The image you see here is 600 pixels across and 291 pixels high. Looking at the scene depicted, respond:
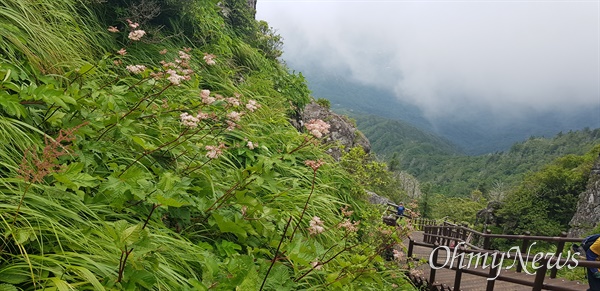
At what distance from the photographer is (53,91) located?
202 cm

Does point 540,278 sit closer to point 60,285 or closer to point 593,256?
point 593,256

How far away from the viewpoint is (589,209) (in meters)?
24.5

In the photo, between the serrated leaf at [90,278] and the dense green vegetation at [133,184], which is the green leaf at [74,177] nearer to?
the dense green vegetation at [133,184]

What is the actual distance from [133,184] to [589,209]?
31.5 metres

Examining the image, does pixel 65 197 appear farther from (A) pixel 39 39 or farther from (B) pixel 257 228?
(A) pixel 39 39

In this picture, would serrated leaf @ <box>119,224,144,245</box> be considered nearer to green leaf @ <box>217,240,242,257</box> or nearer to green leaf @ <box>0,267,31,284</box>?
green leaf @ <box>0,267,31,284</box>

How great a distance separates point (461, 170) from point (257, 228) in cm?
13162

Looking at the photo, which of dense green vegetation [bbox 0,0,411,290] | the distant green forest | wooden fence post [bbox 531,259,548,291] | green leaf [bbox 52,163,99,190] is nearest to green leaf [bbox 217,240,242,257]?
dense green vegetation [bbox 0,0,411,290]

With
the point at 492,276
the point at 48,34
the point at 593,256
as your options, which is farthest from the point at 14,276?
the point at 593,256

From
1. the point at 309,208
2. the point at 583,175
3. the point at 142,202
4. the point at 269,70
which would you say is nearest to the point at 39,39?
the point at 142,202

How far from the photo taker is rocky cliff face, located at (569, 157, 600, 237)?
2319 cm

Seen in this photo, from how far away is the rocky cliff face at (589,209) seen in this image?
23188 millimetres

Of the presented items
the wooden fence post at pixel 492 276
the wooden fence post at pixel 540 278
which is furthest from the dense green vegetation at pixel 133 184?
the wooden fence post at pixel 540 278

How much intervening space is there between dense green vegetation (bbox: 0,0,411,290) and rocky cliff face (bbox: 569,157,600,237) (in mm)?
25947
